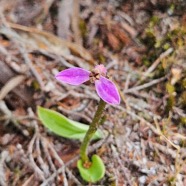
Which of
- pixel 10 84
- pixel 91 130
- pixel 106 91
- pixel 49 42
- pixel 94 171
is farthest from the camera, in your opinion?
pixel 49 42

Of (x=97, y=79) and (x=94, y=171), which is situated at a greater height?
(x=97, y=79)

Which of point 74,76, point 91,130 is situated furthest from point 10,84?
point 74,76

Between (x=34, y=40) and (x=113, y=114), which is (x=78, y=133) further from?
(x=34, y=40)

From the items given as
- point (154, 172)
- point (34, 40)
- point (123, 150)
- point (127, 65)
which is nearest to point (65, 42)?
point (34, 40)

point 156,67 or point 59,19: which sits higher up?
point 59,19

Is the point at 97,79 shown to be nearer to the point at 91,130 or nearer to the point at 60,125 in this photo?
the point at 91,130

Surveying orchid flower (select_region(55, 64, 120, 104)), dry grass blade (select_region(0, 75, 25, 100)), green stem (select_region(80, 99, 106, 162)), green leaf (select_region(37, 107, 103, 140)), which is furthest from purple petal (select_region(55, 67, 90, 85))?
dry grass blade (select_region(0, 75, 25, 100))

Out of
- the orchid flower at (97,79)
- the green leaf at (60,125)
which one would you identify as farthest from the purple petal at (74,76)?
the green leaf at (60,125)
